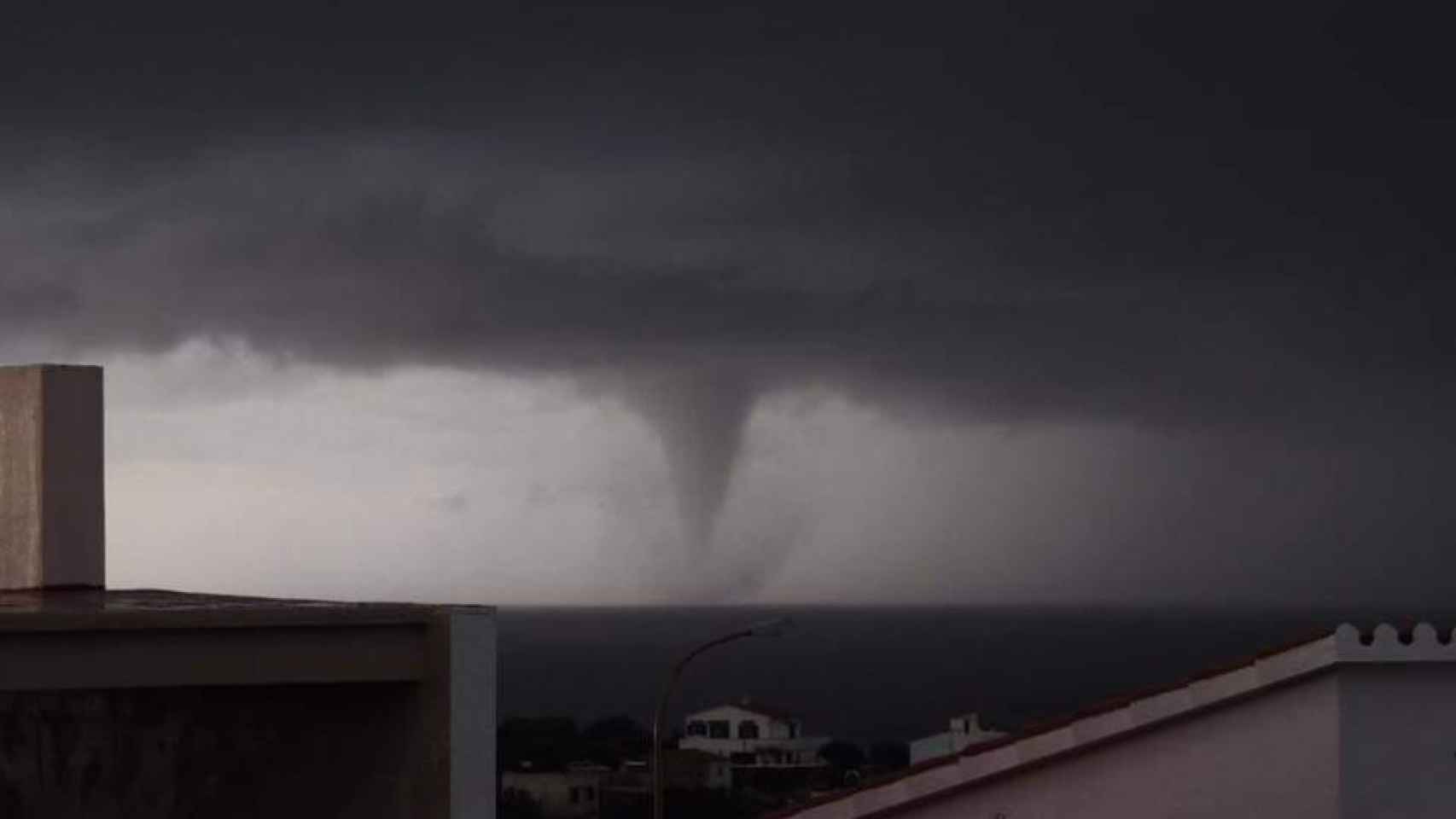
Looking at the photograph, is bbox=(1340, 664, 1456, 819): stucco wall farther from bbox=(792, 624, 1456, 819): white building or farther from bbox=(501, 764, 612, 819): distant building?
bbox=(501, 764, 612, 819): distant building

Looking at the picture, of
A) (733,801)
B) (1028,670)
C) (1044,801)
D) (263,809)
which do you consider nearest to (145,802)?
(263,809)

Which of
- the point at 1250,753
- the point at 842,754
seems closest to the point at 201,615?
the point at 1250,753

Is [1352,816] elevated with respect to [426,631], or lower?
lower

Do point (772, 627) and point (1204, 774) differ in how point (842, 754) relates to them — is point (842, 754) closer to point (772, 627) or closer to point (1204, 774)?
point (772, 627)

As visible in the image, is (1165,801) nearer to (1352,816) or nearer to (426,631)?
(1352,816)

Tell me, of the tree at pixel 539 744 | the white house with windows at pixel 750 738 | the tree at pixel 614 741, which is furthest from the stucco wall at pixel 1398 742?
the white house with windows at pixel 750 738

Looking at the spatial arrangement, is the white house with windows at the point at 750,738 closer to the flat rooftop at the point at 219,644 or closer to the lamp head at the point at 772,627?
the lamp head at the point at 772,627
